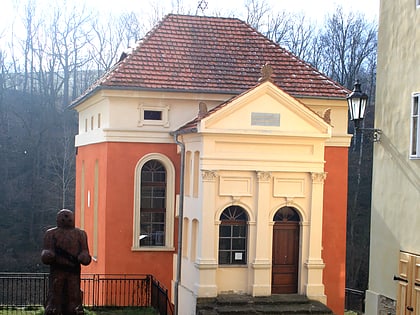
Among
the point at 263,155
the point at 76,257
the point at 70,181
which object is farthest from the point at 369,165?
the point at 76,257

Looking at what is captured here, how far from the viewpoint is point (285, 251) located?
20.2m

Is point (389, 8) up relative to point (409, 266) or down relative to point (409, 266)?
up

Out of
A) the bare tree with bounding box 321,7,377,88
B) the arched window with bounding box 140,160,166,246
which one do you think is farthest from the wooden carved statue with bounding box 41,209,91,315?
the bare tree with bounding box 321,7,377,88

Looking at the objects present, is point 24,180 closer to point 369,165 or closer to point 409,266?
point 369,165

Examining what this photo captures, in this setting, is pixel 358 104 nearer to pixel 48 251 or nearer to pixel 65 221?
pixel 65 221

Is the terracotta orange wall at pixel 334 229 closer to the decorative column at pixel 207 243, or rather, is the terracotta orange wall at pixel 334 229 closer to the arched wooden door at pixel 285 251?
the arched wooden door at pixel 285 251

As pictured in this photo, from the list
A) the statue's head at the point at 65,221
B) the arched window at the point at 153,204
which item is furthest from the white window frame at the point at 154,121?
the statue's head at the point at 65,221

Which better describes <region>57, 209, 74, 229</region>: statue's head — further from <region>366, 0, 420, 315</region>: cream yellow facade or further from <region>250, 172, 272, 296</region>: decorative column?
<region>250, 172, 272, 296</region>: decorative column

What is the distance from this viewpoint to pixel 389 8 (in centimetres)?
1495

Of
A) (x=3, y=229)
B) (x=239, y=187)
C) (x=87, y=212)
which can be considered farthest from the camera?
(x=3, y=229)

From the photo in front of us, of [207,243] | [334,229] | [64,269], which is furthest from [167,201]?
[64,269]

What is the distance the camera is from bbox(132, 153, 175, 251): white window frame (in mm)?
21891

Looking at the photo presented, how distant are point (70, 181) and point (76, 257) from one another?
34.7 m

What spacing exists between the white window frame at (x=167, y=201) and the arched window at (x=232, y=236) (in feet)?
9.16
